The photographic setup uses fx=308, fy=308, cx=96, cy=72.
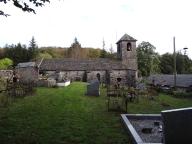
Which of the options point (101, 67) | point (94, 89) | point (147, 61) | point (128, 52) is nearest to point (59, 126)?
point (94, 89)

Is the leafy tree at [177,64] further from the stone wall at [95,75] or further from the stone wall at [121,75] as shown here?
the stone wall at [95,75]

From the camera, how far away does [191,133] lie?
798cm

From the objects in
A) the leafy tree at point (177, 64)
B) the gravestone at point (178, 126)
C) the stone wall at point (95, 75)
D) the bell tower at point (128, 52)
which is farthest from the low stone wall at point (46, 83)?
the leafy tree at point (177, 64)

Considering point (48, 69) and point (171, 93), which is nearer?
point (171, 93)

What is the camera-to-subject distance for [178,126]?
798 cm

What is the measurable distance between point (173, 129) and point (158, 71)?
80.7 meters

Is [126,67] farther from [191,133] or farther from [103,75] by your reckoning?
[191,133]

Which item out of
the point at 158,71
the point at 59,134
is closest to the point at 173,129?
the point at 59,134

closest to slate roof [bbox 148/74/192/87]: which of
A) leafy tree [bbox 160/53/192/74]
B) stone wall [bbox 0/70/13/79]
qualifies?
stone wall [bbox 0/70/13/79]

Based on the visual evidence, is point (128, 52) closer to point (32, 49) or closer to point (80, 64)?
point (80, 64)

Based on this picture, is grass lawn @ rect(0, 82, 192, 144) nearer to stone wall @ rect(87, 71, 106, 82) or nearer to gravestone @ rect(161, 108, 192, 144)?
gravestone @ rect(161, 108, 192, 144)

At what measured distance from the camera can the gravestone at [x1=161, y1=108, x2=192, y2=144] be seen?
795cm

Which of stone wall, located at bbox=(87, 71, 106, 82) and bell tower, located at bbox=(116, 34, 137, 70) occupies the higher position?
bell tower, located at bbox=(116, 34, 137, 70)

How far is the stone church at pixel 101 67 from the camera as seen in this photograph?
57.3m
